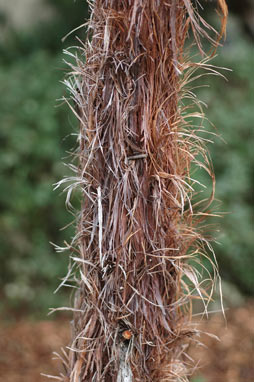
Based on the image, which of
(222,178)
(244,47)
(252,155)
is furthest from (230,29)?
(222,178)

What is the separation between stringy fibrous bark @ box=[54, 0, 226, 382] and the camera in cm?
143

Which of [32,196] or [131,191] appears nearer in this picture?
[131,191]

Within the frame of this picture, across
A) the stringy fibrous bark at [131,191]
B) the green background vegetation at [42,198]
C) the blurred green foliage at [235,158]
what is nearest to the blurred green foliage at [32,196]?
the green background vegetation at [42,198]

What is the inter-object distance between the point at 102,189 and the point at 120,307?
344 millimetres

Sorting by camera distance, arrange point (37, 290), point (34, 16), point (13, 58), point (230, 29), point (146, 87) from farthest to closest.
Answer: point (34, 16)
point (230, 29)
point (13, 58)
point (37, 290)
point (146, 87)

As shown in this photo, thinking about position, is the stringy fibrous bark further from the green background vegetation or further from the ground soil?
the green background vegetation

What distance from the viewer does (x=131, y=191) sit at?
4.78 feet

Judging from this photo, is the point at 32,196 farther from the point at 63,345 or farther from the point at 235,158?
the point at 235,158

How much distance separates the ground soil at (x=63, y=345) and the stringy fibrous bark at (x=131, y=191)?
149 centimetres

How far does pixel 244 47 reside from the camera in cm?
557

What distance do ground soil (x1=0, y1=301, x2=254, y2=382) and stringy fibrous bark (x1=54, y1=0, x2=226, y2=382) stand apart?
58.6 inches

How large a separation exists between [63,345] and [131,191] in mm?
2401

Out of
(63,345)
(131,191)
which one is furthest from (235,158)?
(131,191)

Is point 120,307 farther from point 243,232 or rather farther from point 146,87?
point 243,232
